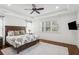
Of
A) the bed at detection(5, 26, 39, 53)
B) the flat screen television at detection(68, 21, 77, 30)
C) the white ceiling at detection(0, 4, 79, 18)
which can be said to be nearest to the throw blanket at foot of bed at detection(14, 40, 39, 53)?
the bed at detection(5, 26, 39, 53)

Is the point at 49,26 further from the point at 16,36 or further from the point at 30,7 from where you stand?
the point at 16,36

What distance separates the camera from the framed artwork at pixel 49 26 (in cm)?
172

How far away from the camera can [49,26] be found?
1780mm

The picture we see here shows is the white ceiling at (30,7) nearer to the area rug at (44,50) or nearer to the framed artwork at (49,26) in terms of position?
the framed artwork at (49,26)

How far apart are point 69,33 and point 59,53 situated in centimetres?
51

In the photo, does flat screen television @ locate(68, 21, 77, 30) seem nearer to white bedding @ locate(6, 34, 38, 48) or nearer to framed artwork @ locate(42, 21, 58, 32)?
framed artwork @ locate(42, 21, 58, 32)

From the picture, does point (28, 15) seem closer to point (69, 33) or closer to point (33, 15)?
point (33, 15)

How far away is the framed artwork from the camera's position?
172 cm

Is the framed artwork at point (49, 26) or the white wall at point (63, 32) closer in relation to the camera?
the white wall at point (63, 32)

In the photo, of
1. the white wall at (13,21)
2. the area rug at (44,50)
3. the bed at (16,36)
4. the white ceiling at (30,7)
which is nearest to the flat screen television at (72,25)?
the white ceiling at (30,7)

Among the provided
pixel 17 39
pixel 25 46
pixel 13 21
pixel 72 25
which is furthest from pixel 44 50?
pixel 13 21

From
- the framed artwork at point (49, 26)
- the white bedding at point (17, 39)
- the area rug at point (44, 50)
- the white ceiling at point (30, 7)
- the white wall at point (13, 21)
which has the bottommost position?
the area rug at point (44, 50)

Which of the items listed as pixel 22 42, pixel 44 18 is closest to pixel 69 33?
pixel 44 18

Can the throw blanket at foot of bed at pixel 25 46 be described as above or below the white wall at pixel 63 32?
below
